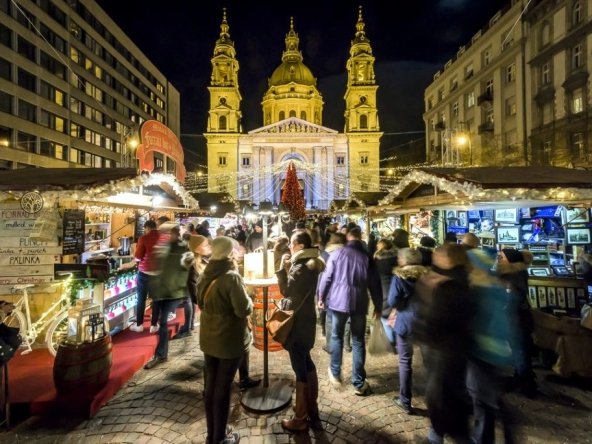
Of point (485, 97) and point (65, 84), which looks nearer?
point (485, 97)

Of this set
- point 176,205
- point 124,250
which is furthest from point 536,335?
point 124,250

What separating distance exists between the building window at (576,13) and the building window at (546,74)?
273cm

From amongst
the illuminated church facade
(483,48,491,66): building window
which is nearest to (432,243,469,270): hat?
(483,48,491,66): building window

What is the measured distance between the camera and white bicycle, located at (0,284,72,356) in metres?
4.76

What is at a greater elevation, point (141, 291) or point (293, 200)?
point (293, 200)

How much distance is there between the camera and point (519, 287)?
4188 millimetres

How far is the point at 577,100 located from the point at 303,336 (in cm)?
2602

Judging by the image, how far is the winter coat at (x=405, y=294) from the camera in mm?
3562

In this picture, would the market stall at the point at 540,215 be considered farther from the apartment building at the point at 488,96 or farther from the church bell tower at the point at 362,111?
the church bell tower at the point at 362,111

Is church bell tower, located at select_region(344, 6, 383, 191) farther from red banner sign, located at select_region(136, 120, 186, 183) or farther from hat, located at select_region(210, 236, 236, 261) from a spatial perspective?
A: hat, located at select_region(210, 236, 236, 261)


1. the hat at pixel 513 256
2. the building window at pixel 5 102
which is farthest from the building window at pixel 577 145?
the building window at pixel 5 102

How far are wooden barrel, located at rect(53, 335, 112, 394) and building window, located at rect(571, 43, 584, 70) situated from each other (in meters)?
28.4

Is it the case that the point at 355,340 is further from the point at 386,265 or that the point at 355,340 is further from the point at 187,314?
the point at 187,314

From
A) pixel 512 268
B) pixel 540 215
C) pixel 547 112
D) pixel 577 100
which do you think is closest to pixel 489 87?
pixel 547 112
